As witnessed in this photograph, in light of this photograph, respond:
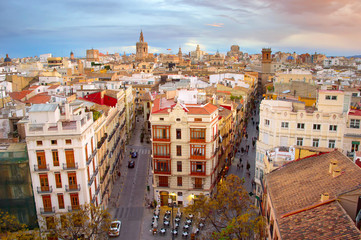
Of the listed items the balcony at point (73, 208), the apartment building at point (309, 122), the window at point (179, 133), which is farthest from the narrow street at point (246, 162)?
the balcony at point (73, 208)

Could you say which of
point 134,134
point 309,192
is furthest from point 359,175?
point 134,134

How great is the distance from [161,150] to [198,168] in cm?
567

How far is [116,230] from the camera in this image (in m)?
39.0

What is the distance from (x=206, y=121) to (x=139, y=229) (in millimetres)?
16317

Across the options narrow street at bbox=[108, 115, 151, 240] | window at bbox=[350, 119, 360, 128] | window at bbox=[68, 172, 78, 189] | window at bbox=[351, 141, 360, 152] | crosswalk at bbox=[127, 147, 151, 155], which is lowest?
narrow street at bbox=[108, 115, 151, 240]

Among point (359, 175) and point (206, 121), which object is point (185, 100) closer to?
point (206, 121)

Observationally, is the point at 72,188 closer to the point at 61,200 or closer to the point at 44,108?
the point at 61,200

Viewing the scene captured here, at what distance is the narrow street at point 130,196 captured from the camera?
41891mm

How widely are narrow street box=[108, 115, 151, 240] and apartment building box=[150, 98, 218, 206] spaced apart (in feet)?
14.3

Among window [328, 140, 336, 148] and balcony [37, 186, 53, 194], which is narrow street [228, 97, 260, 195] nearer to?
window [328, 140, 336, 148]

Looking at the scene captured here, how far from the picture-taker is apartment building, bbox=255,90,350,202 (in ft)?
133

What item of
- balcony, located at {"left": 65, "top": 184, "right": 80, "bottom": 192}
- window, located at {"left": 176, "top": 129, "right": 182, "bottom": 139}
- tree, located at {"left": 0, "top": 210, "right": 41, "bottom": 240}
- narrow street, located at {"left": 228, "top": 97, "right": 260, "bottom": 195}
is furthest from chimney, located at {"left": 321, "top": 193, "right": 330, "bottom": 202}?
narrow street, located at {"left": 228, "top": 97, "right": 260, "bottom": 195}

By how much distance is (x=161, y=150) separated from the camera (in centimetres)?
4469

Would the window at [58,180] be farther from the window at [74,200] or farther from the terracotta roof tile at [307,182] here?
the terracotta roof tile at [307,182]
